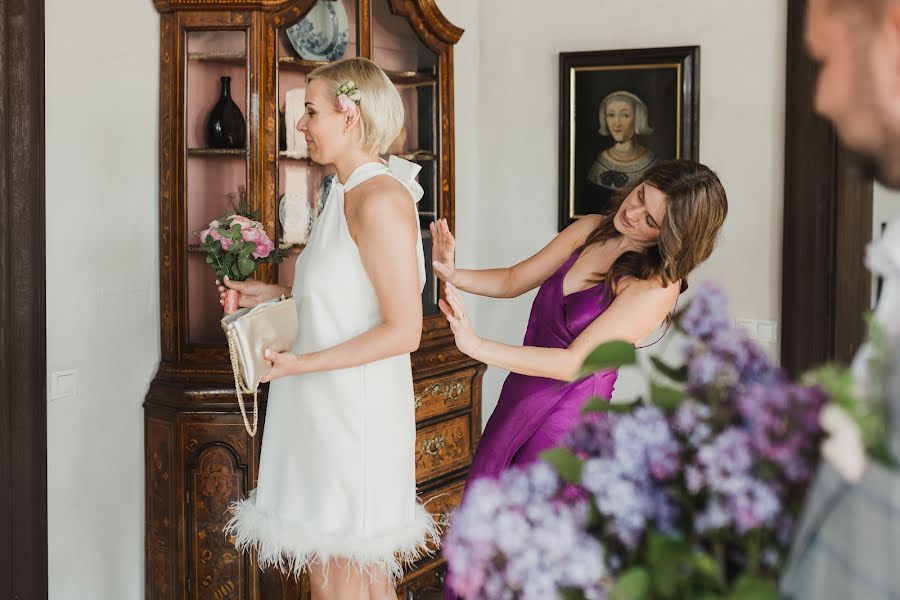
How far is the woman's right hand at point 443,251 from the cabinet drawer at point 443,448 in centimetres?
94

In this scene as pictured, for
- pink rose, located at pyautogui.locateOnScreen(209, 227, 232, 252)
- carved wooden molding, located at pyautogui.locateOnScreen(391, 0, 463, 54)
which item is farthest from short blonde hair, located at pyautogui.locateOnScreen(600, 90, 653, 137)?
pink rose, located at pyautogui.locateOnScreen(209, 227, 232, 252)

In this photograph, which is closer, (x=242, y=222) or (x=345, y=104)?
(x=345, y=104)

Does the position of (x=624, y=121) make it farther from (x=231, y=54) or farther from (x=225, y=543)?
(x=225, y=543)

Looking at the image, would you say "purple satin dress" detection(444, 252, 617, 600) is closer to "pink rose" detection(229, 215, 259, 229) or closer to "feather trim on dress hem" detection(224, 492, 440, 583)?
"feather trim on dress hem" detection(224, 492, 440, 583)

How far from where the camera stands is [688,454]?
75 cm

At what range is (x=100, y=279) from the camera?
280 centimetres

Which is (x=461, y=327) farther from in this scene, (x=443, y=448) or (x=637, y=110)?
(x=637, y=110)

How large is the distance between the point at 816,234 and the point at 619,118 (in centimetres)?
89

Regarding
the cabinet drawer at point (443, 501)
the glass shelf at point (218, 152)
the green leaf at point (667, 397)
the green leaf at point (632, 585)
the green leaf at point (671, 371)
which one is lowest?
the cabinet drawer at point (443, 501)

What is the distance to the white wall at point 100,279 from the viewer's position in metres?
2.67

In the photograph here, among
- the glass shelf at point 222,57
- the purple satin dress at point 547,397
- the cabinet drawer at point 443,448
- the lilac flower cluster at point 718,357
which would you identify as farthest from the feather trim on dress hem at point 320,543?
the lilac flower cluster at point 718,357

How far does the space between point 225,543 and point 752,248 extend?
2107 mm

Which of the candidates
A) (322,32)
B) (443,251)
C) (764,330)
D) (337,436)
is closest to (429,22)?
(322,32)

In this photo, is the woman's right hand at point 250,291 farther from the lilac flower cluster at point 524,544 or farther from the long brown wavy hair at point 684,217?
the lilac flower cluster at point 524,544
